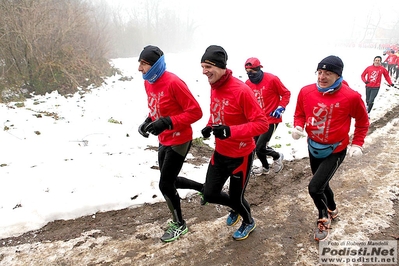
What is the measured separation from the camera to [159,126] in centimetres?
292

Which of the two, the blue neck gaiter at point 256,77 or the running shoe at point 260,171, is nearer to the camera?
the blue neck gaiter at point 256,77

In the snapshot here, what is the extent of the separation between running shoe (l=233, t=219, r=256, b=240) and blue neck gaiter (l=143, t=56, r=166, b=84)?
2117mm

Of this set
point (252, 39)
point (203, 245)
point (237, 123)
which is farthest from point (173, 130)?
point (252, 39)

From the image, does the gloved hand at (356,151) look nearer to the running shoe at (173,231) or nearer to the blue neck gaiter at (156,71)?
the running shoe at (173,231)

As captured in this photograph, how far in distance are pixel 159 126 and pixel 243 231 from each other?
1.73 metres

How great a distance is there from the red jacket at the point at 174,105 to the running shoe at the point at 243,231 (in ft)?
4.38

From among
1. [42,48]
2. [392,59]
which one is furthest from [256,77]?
[392,59]

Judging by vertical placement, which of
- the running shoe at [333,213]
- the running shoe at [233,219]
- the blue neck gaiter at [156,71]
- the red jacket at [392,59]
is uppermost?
the blue neck gaiter at [156,71]

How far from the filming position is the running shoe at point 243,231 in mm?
3452

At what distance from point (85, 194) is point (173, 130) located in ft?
7.11

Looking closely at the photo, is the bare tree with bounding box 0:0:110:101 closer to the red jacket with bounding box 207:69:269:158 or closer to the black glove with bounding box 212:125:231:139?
the red jacket with bounding box 207:69:269:158

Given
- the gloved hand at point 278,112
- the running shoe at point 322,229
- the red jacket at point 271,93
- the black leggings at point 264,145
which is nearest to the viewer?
the running shoe at point 322,229

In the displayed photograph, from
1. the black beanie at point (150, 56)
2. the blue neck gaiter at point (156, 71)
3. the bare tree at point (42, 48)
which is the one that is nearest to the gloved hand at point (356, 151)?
the blue neck gaiter at point (156, 71)

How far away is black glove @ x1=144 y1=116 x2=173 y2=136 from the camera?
2906mm
